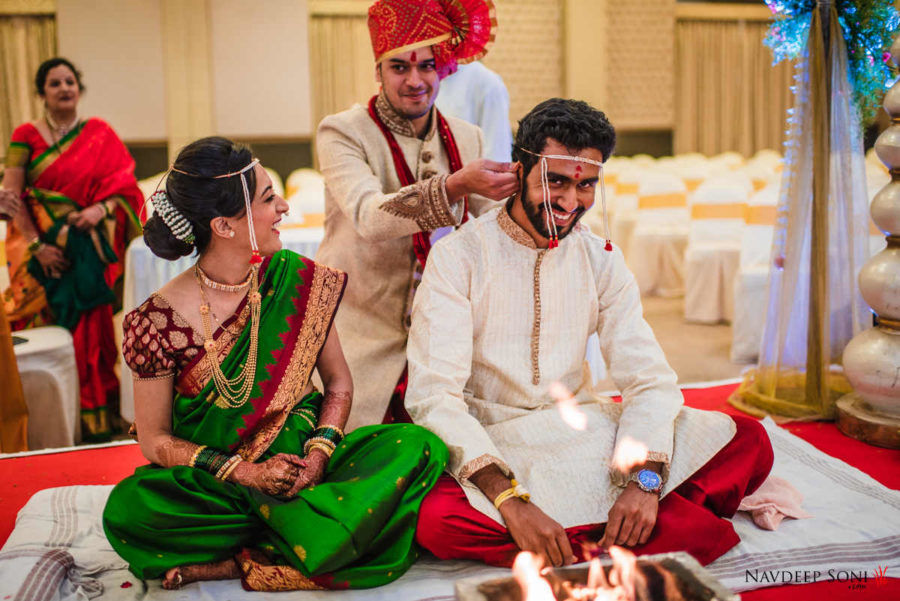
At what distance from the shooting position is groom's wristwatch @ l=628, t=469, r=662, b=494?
2113 millimetres

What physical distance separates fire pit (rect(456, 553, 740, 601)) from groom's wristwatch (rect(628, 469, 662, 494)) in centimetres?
54

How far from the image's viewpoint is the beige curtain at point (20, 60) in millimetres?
9554

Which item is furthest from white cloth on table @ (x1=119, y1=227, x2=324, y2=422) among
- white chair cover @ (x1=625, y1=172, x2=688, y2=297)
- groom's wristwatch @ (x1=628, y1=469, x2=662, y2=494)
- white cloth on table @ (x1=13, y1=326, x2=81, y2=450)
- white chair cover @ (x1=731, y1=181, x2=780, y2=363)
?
white chair cover @ (x1=625, y1=172, x2=688, y2=297)

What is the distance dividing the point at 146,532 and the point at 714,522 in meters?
1.37

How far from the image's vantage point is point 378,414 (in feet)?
9.08

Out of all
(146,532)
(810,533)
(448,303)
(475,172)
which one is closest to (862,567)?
(810,533)

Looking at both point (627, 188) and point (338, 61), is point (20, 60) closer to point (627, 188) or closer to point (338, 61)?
point (338, 61)

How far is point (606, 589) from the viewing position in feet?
4.96

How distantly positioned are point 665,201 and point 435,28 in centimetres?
572

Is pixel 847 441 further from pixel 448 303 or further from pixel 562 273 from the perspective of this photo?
pixel 448 303

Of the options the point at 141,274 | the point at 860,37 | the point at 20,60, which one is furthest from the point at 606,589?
the point at 20,60

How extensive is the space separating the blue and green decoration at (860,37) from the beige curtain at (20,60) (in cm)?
861

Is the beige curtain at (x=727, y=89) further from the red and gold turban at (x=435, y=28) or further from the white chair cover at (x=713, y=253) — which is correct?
the red and gold turban at (x=435, y=28)

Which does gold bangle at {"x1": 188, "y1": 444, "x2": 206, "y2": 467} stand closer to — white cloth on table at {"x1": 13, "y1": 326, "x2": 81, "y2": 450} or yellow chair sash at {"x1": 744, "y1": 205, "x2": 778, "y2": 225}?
white cloth on table at {"x1": 13, "y1": 326, "x2": 81, "y2": 450}
